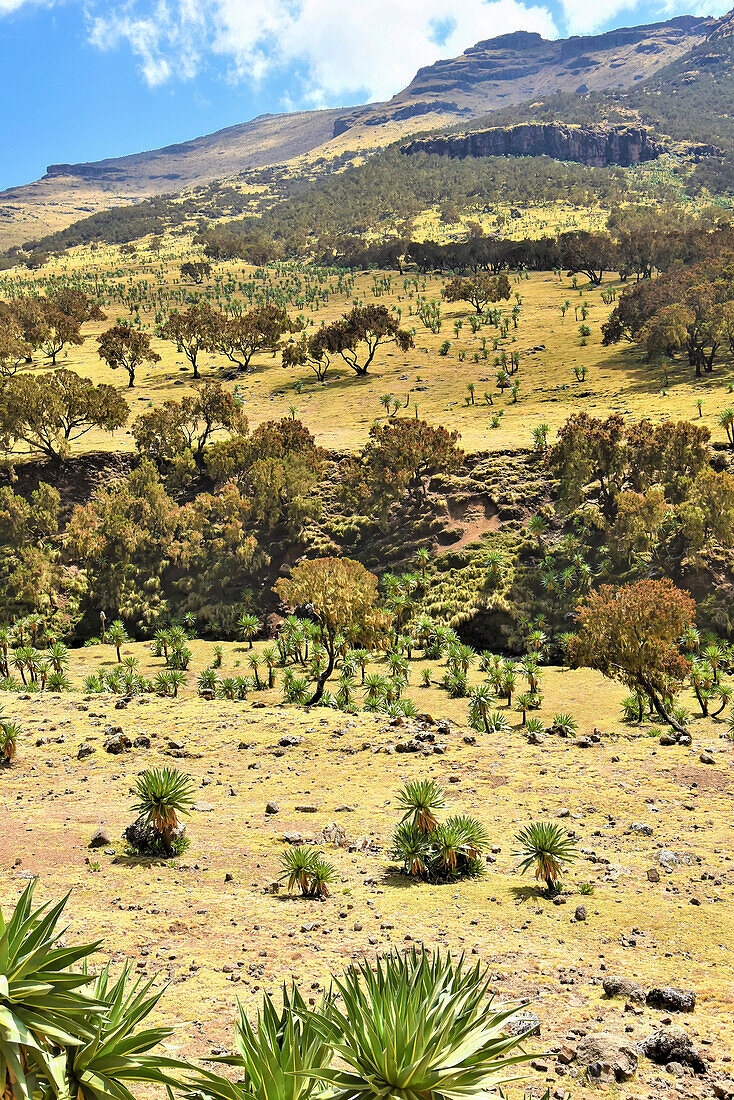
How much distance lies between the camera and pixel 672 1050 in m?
8.84

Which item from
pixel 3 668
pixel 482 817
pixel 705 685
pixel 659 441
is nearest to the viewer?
pixel 482 817

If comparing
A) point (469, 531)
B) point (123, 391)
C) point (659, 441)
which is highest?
point (123, 391)

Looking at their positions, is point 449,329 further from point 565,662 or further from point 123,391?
point 565,662

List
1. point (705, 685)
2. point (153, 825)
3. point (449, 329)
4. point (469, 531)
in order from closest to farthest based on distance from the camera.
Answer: point (153, 825) → point (705, 685) → point (469, 531) → point (449, 329)

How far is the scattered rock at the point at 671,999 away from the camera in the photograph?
9.98m

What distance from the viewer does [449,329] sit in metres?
99.0

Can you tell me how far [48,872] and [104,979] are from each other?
33.3ft

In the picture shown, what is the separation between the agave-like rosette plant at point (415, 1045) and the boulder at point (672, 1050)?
5162 mm

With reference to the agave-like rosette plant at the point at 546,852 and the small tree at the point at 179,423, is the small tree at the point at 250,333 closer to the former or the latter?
the small tree at the point at 179,423

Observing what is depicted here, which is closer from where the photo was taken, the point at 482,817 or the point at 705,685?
the point at 482,817

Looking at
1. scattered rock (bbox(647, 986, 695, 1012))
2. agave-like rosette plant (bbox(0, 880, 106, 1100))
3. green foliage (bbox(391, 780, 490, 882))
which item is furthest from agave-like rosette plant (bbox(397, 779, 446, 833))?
agave-like rosette plant (bbox(0, 880, 106, 1100))

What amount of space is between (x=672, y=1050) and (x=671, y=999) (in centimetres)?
135

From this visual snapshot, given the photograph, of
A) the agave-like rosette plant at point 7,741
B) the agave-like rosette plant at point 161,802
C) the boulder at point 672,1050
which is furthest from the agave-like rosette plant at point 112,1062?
the agave-like rosette plant at point 7,741

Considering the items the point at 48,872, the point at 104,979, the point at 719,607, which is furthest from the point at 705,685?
the point at 104,979
